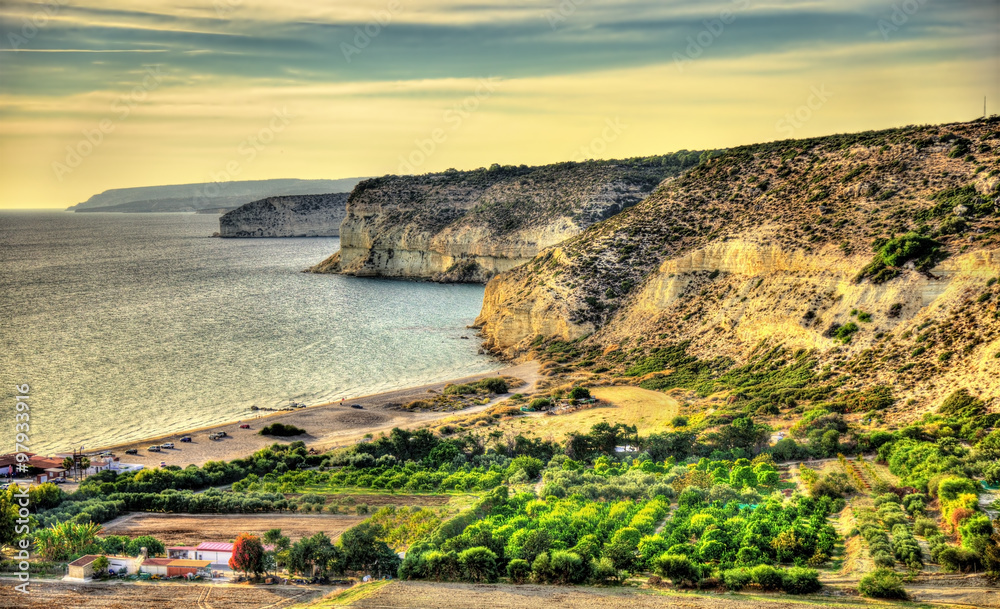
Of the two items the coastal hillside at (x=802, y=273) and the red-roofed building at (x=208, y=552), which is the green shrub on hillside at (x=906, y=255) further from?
the red-roofed building at (x=208, y=552)

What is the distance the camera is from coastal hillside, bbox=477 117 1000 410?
48500 millimetres

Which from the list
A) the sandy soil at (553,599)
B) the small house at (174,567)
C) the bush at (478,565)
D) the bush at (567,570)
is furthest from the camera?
the small house at (174,567)

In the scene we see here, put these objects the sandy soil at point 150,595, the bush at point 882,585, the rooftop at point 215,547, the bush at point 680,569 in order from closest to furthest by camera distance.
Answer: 1. the bush at point 882,585
2. the sandy soil at point 150,595
3. the bush at point 680,569
4. the rooftop at point 215,547

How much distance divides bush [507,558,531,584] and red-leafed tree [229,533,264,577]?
8.66 m

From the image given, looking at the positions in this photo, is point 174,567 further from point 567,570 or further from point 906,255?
point 906,255

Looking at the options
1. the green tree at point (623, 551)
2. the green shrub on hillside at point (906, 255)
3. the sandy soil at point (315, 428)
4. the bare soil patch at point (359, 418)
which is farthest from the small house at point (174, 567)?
the green shrub on hillside at point (906, 255)

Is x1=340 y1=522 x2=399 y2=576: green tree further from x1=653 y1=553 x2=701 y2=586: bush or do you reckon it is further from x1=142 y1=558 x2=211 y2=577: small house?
x1=653 y1=553 x2=701 y2=586: bush

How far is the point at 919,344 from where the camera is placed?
47750 millimetres

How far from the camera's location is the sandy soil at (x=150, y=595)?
85.0ft

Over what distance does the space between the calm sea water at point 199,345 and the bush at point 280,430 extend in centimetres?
567

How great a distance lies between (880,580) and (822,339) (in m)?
30.9

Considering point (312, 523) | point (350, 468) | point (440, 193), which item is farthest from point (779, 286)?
point (440, 193)

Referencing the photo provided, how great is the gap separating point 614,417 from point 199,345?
145ft

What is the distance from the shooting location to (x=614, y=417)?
5216 centimetres
